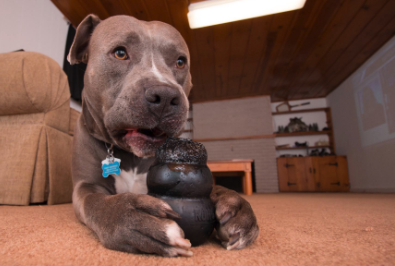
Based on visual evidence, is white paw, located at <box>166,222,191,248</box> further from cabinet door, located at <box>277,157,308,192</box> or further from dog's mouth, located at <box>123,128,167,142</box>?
cabinet door, located at <box>277,157,308,192</box>

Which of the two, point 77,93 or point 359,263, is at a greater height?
point 77,93

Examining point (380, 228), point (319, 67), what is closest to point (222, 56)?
point (319, 67)

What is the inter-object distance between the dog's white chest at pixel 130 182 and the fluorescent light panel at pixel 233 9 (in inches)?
114

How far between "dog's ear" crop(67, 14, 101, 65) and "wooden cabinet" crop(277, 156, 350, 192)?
6.13 meters

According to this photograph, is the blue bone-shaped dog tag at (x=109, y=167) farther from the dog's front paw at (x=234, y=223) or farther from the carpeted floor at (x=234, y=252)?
the dog's front paw at (x=234, y=223)

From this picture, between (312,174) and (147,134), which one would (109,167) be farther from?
(312,174)

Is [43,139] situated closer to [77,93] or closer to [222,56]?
[77,93]

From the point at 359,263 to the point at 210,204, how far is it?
1.21 feet

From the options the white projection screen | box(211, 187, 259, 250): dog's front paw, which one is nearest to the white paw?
box(211, 187, 259, 250): dog's front paw

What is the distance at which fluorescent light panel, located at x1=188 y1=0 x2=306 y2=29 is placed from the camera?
330cm

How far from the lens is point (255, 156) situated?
671cm

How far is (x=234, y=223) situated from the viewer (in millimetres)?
655

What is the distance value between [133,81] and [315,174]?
20.9 feet

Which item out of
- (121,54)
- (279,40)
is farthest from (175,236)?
(279,40)
